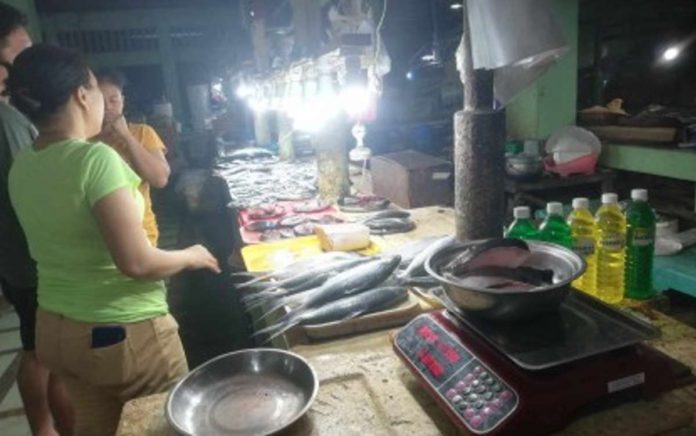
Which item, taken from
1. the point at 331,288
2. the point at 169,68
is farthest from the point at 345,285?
the point at 169,68

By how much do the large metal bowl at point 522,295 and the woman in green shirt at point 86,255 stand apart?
126cm

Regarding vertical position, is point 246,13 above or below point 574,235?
above

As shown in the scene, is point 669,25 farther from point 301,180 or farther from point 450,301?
point 450,301

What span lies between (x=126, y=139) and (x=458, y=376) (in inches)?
106

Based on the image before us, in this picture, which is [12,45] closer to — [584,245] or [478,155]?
[478,155]

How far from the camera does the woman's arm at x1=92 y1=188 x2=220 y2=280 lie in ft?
6.27

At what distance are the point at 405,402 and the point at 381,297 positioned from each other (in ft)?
2.33

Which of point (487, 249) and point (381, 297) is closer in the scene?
point (487, 249)

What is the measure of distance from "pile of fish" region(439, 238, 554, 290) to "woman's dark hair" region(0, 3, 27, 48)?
3031 millimetres

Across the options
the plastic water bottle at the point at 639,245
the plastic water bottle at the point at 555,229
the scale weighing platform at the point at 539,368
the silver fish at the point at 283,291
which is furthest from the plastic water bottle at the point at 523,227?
the silver fish at the point at 283,291

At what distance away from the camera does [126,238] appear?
1.93 metres

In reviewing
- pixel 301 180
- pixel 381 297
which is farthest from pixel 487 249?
pixel 301 180

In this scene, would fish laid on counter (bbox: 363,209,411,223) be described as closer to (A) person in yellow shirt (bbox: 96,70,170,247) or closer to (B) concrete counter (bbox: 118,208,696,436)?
(A) person in yellow shirt (bbox: 96,70,170,247)

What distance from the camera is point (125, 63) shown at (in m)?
15.1
